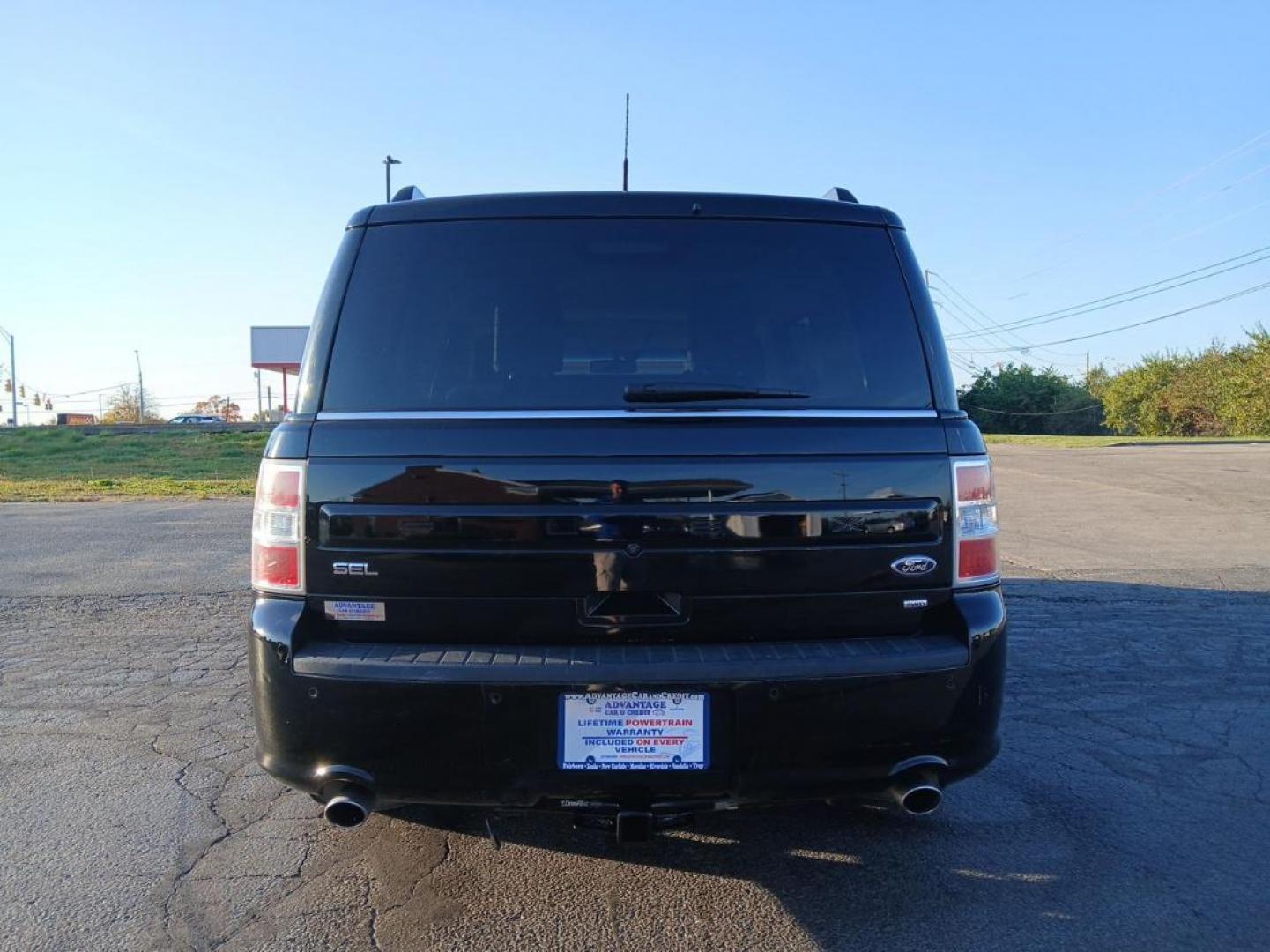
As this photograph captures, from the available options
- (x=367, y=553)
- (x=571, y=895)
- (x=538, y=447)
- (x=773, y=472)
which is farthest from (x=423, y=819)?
(x=773, y=472)

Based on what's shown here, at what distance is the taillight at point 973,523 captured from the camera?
2.70 m

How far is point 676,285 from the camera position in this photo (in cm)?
293

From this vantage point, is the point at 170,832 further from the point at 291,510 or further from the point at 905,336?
the point at 905,336

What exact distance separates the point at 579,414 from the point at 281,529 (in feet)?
2.87

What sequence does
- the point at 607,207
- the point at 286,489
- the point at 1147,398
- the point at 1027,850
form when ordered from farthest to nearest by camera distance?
the point at 1147,398 < the point at 1027,850 < the point at 607,207 < the point at 286,489

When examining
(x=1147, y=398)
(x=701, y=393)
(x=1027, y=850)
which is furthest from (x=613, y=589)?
(x=1147, y=398)

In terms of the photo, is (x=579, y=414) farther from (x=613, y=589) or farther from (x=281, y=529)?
(x=281, y=529)

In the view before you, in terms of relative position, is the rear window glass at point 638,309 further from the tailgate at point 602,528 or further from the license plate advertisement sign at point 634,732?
the license plate advertisement sign at point 634,732

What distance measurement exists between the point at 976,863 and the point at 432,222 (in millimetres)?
2670

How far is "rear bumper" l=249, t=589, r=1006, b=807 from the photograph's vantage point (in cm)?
248

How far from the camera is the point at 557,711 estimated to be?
8.16 ft

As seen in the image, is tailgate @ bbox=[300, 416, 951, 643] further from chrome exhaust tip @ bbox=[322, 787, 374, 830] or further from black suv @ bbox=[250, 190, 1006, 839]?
chrome exhaust tip @ bbox=[322, 787, 374, 830]

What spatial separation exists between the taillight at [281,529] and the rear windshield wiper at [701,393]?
940 mm

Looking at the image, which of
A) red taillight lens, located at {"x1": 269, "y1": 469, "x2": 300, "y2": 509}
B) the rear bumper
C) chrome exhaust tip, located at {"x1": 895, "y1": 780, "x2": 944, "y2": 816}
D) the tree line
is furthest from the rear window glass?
the tree line
